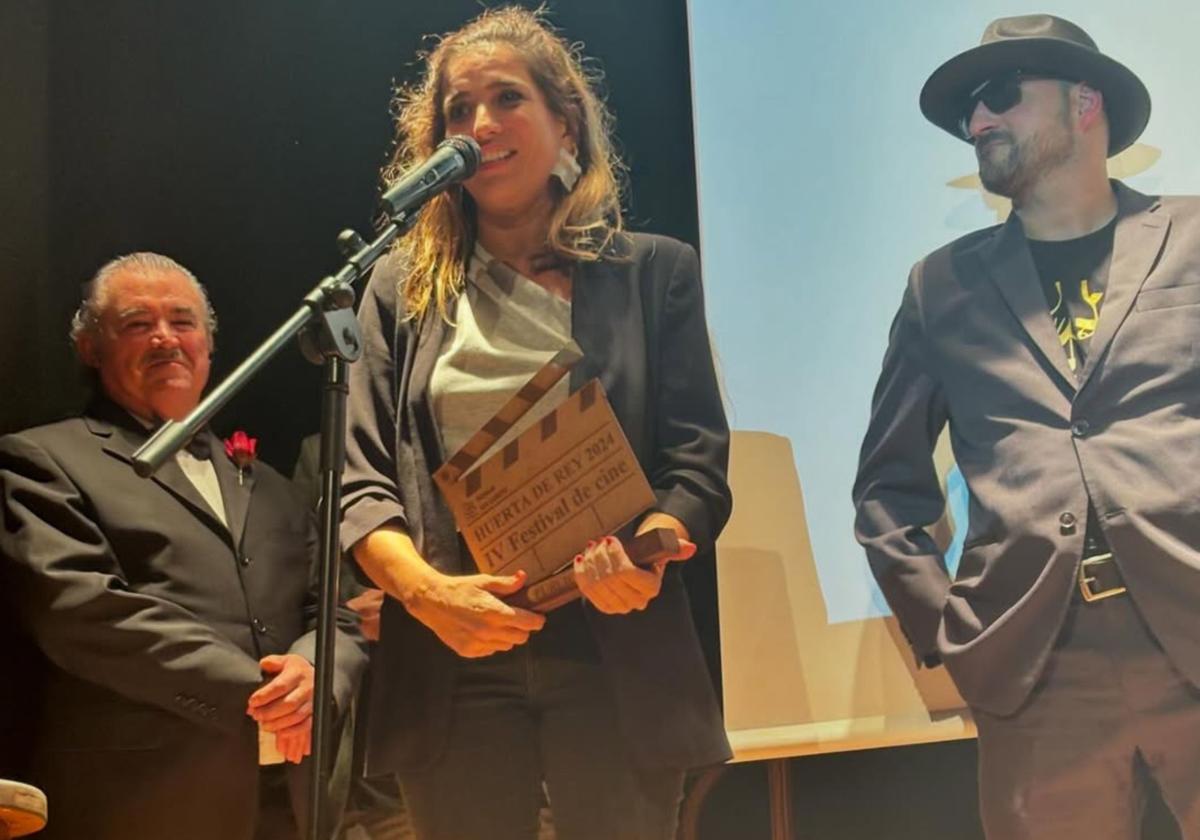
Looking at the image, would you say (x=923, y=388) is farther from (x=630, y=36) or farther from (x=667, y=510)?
(x=630, y=36)

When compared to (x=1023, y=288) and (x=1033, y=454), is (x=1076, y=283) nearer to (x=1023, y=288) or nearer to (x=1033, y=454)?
(x=1023, y=288)

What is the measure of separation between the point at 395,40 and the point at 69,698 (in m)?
1.36

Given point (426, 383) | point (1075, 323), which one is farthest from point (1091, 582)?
point (426, 383)

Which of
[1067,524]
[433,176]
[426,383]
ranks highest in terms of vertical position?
[433,176]

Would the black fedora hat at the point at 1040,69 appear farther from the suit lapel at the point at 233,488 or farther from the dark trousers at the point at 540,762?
the suit lapel at the point at 233,488

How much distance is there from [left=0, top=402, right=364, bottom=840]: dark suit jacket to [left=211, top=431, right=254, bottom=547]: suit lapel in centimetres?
9

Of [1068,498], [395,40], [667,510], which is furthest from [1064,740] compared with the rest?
[395,40]

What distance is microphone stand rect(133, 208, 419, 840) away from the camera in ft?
5.49

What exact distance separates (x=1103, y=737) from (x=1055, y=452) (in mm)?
442

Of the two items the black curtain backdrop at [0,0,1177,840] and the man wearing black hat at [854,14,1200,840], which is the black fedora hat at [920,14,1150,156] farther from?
the black curtain backdrop at [0,0,1177,840]

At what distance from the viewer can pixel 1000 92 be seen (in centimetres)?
235

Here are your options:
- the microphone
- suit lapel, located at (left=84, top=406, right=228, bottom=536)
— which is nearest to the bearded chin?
the microphone

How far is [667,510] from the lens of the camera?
2281 millimetres

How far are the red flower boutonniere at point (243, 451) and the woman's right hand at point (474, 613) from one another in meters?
0.43
